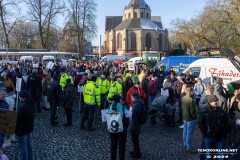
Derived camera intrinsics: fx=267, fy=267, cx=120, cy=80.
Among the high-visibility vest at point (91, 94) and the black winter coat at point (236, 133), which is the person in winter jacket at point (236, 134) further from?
the high-visibility vest at point (91, 94)

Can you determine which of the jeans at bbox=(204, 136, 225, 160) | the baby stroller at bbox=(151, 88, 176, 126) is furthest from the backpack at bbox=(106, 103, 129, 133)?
the baby stroller at bbox=(151, 88, 176, 126)

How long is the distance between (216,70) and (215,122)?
414 inches

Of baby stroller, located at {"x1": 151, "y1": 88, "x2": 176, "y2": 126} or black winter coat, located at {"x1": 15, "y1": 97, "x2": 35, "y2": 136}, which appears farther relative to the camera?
baby stroller, located at {"x1": 151, "y1": 88, "x2": 176, "y2": 126}

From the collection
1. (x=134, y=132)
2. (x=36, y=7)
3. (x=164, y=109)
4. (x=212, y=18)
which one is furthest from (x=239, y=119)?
(x=36, y=7)

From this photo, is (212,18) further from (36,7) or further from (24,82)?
(36,7)

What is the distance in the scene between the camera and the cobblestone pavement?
715 cm

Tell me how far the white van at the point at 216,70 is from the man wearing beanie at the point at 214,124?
933 centimetres

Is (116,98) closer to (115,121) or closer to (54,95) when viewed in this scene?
(115,121)

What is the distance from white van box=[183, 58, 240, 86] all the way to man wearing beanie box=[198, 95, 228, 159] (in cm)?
933

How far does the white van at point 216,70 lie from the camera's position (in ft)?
48.7

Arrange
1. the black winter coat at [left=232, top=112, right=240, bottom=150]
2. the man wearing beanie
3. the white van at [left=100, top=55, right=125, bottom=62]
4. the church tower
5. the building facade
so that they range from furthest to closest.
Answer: the church tower, the building facade, the white van at [left=100, top=55, right=125, bottom=62], the man wearing beanie, the black winter coat at [left=232, top=112, right=240, bottom=150]

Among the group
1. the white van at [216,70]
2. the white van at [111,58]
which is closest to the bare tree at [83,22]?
the white van at [111,58]

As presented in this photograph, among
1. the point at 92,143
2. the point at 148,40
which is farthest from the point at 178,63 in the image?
the point at 148,40

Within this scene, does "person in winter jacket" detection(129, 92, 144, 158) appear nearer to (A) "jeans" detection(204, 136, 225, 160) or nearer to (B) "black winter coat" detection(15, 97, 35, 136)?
(A) "jeans" detection(204, 136, 225, 160)
